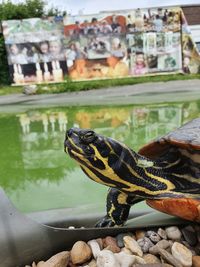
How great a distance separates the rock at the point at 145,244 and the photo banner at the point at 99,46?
11.9m

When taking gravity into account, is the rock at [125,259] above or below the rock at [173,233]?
above

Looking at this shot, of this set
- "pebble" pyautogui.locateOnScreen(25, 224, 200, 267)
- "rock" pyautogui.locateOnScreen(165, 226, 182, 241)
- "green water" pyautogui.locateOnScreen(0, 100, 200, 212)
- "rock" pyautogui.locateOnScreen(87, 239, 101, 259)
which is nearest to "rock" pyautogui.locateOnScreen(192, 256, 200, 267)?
"pebble" pyautogui.locateOnScreen(25, 224, 200, 267)

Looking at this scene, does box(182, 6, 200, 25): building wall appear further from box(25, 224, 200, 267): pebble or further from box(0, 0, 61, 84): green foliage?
box(25, 224, 200, 267): pebble

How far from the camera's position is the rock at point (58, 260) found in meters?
1.02

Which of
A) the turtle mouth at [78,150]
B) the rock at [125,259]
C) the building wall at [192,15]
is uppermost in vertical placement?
the building wall at [192,15]

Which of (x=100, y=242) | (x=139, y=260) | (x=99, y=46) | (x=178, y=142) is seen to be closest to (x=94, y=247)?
(x=100, y=242)

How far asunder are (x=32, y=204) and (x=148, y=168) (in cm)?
87

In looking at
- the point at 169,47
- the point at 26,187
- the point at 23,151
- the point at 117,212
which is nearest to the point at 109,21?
the point at 169,47

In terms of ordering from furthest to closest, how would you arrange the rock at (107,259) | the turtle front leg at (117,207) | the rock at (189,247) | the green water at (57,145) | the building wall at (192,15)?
the building wall at (192,15) → the green water at (57,145) → the turtle front leg at (117,207) → the rock at (189,247) → the rock at (107,259)

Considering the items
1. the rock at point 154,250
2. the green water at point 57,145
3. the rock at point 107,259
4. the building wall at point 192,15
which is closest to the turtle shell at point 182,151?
the rock at point 154,250

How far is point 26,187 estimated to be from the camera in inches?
82.4

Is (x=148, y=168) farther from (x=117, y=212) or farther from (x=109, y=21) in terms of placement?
(x=109, y=21)

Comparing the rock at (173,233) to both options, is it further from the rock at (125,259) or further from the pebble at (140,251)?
the rock at (125,259)

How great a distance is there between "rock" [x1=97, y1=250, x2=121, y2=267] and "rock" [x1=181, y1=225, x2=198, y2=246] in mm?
243
